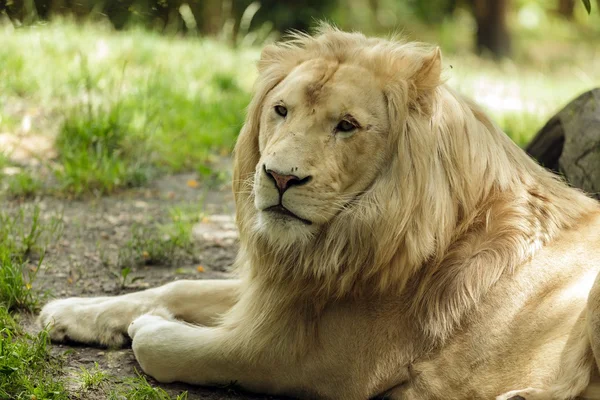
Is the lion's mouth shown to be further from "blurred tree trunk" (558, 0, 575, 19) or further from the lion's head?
"blurred tree trunk" (558, 0, 575, 19)

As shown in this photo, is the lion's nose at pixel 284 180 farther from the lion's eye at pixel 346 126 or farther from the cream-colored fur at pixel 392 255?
the lion's eye at pixel 346 126

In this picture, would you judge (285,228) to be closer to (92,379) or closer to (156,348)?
(156,348)

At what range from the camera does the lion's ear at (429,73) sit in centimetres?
317

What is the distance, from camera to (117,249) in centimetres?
482

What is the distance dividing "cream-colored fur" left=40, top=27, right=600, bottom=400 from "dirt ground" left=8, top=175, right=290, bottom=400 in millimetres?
261

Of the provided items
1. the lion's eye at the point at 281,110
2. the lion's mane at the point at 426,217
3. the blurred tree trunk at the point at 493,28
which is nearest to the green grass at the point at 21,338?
the lion's mane at the point at 426,217

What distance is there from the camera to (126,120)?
6.10 metres

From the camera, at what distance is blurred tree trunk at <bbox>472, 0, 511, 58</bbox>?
1563 cm

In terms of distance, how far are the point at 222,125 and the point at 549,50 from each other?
1341 centimetres

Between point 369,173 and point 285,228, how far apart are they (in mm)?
372

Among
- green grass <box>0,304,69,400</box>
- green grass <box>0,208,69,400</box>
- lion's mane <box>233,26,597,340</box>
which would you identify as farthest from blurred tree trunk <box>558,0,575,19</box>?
green grass <box>0,304,69,400</box>

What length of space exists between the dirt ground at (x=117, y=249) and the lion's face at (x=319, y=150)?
78 cm

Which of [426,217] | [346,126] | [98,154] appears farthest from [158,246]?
[426,217]

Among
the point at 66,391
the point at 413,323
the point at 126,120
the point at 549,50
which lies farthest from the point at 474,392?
the point at 549,50
